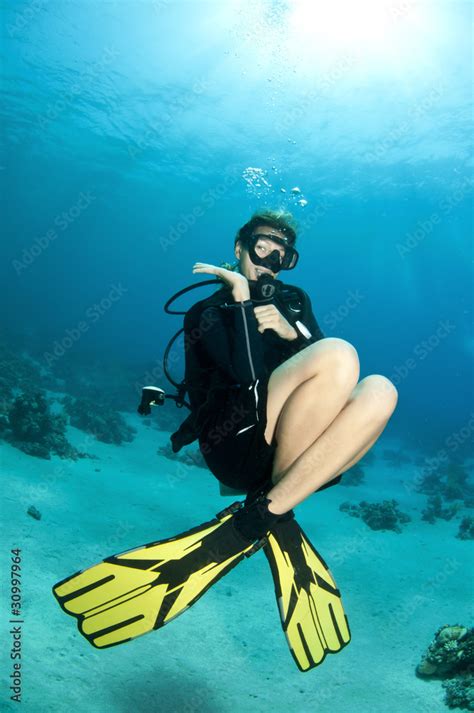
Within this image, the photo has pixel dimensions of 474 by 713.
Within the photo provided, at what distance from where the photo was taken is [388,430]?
31.6m

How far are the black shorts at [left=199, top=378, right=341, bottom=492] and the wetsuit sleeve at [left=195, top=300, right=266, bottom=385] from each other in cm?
13

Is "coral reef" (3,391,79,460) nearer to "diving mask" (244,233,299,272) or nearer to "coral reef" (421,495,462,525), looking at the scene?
"diving mask" (244,233,299,272)

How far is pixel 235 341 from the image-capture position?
2637 mm

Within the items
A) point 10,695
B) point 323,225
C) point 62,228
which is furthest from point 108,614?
point 62,228

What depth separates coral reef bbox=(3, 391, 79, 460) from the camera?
Answer: 28.1 feet

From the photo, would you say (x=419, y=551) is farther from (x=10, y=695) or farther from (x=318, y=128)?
(x=318, y=128)

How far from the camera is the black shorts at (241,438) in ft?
8.89

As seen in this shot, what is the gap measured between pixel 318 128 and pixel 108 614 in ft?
80.6

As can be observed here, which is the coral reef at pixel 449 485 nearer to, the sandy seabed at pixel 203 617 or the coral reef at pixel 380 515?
the coral reef at pixel 380 515

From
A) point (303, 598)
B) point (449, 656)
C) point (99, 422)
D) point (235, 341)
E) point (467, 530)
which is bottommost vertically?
point (449, 656)

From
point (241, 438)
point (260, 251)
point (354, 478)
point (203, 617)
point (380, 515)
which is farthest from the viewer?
point (354, 478)

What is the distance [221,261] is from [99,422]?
8.87 m

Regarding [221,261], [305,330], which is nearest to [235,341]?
[305,330]

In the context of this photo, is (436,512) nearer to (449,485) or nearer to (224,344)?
(449,485)
